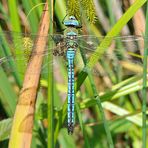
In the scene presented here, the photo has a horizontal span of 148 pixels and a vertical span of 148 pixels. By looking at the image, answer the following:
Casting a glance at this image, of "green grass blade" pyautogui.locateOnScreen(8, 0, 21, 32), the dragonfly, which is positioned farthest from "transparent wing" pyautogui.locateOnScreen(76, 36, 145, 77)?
"green grass blade" pyautogui.locateOnScreen(8, 0, 21, 32)

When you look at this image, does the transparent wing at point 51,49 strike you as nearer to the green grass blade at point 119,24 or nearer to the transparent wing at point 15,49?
the transparent wing at point 15,49

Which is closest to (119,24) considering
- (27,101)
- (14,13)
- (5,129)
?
(27,101)

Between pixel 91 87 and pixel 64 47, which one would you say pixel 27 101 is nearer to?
pixel 91 87

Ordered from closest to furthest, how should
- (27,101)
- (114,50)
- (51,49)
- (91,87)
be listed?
(27,101)
(91,87)
(51,49)
(114,50)

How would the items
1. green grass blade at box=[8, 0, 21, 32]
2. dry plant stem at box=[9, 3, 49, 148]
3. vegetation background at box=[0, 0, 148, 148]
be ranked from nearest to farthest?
dry plant stem at box=[9, 3, 49, 148], vegetation background at box=[0, 0, 148, 148], green grass blade at box=[8, 0, 21, 32]

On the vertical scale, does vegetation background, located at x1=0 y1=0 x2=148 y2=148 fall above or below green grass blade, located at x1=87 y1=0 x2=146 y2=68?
above

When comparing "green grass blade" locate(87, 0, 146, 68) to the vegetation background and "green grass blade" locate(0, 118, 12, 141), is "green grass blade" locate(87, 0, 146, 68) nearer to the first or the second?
the vegetation background

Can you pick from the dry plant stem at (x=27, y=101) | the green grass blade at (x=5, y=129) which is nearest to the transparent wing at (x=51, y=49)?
the dry plant stem at (x=27, y=101)
